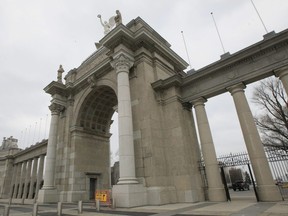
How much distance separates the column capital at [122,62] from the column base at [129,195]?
8.57 metres

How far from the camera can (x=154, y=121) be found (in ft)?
50.2

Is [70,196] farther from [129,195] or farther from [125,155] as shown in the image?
[129,195]

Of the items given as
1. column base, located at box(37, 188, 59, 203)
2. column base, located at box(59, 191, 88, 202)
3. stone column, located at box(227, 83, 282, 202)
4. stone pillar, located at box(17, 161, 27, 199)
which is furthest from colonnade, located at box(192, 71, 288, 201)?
stone pillar, located at box(17, 161, 27, 199)

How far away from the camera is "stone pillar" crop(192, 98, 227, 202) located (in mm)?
13180

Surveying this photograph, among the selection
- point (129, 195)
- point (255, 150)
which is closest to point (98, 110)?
point (129, 195)

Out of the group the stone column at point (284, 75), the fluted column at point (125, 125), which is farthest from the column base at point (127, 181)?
the stone column at point (284, 75)

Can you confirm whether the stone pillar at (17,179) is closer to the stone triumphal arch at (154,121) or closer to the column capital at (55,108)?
the stone triumphal arch at (154,121)

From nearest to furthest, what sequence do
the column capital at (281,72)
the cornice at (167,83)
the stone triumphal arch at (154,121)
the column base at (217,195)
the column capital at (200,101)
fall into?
the column capital at (281,72) → the stone triumphal arch at (154,121) → the column base at (217,195) → the column capital at (200,101) → the cornice at (167,83)

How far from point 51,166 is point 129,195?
40.7ft

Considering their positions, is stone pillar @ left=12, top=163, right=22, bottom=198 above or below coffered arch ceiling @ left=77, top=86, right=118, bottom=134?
below

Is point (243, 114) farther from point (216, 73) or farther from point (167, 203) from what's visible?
point (167, 203)

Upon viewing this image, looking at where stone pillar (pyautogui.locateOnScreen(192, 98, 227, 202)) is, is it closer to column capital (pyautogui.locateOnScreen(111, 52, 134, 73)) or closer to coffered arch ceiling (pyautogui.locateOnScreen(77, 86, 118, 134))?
column capital (pyautogui.locateOnScreen(111, 52, 134, 73))

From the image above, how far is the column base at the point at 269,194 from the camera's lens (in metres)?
10.9

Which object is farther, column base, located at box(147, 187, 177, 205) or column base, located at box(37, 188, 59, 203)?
column base, located at box(37, 188, 59, 203)
